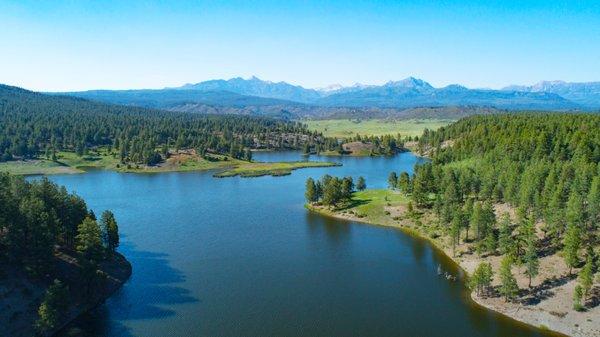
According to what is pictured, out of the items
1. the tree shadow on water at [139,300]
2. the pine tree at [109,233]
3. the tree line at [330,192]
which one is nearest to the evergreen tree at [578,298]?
the tree shadow on water at [139,300]

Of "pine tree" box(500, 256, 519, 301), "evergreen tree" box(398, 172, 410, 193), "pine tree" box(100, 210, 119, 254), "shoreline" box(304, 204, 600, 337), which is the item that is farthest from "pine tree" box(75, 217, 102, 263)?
"evergreen tree" box(398, 172, 410, 193)

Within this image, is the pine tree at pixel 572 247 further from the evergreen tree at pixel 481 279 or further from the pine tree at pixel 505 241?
the evergreen tree at pixel 481 279

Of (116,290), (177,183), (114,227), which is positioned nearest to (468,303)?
(116,290)

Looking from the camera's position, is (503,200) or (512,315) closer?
(512,315)

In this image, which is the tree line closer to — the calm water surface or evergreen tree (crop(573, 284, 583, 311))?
the calm water surface

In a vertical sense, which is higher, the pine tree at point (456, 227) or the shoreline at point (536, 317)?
the pine tree at point (456, 227)

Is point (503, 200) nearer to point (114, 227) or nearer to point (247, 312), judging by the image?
point (247, 312)
